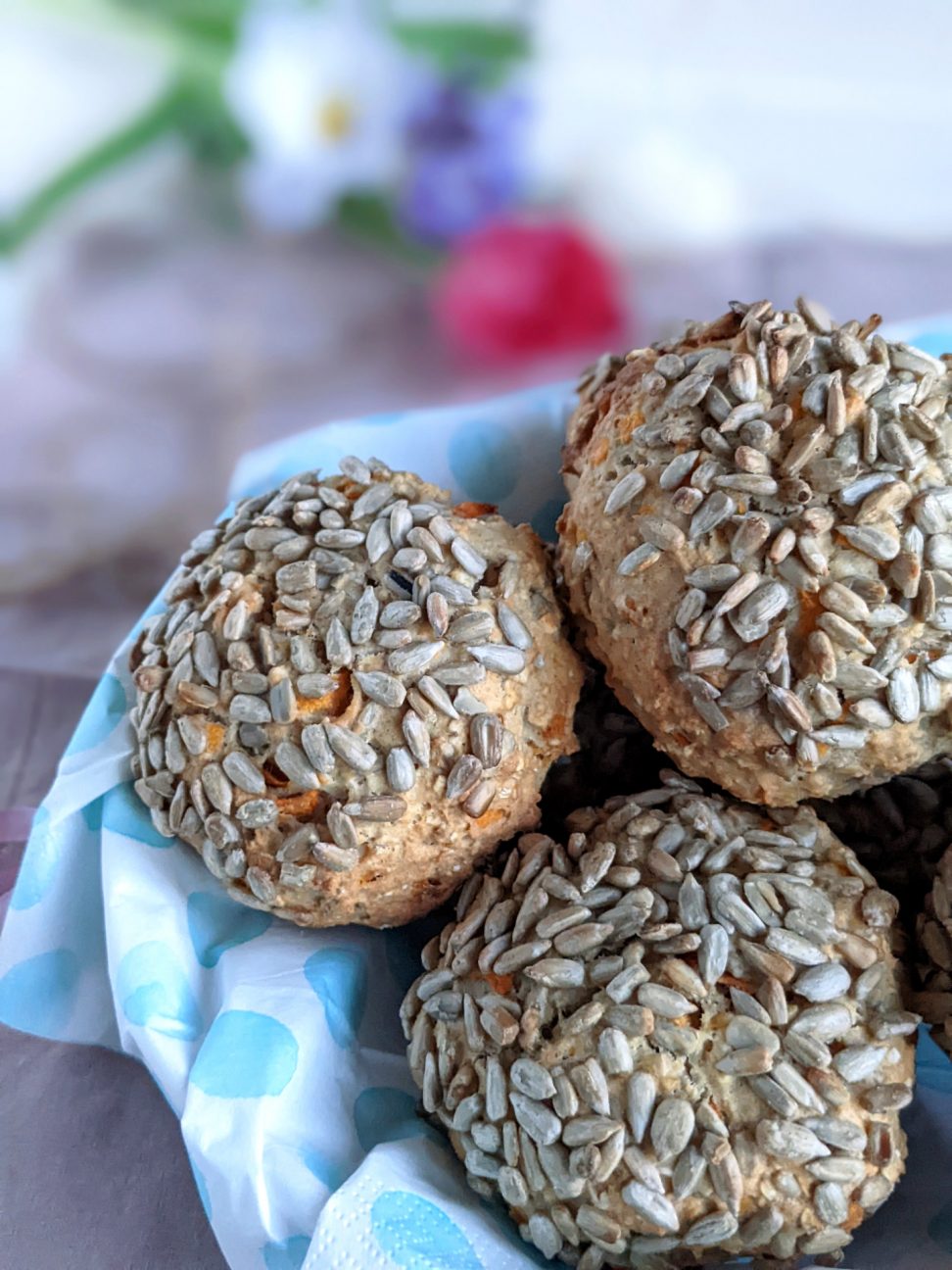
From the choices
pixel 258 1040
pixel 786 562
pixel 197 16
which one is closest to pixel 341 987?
pixel 258 1040

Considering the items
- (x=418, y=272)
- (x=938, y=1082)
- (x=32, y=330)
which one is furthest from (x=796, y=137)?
Result: (x=938, y=1082)

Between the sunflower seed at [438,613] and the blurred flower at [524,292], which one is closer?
the sunflower seed at [438,613]

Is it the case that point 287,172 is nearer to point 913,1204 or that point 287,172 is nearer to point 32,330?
point 32,330

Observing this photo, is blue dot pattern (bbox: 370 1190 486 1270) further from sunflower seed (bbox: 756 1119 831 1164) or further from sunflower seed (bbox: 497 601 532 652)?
sunflower seed (bbox: 497 601 532 652)

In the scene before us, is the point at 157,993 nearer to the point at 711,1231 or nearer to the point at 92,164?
the point at 711,1231

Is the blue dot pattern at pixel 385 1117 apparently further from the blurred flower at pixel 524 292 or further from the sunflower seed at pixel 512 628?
the blurred flower at pixel 524 292

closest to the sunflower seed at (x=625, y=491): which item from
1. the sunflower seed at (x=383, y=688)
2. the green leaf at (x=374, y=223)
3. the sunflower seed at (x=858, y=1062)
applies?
the sunflower seed at (x=383, y=688)
